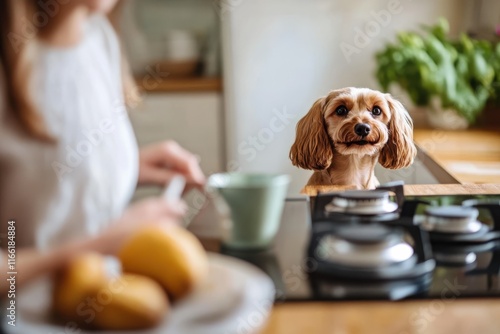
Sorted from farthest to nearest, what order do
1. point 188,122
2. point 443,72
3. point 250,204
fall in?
1. point 443,72
2. point 188,122
3. point 250,204

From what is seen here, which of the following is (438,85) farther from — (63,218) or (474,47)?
(63,218)

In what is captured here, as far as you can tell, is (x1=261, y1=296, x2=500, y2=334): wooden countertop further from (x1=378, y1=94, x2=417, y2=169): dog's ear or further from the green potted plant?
the green potted plant

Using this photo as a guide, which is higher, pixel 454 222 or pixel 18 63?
pixel 18 63

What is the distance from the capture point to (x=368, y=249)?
19.5 inches

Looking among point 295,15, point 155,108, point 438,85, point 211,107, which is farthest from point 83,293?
point 438,85

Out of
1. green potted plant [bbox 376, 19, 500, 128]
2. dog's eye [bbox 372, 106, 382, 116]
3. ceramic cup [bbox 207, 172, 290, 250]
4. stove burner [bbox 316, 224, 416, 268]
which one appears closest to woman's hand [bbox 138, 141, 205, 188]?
ceramic cup [bbox 207, 172, 290, 250]

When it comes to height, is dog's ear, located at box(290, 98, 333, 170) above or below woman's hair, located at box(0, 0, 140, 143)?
below

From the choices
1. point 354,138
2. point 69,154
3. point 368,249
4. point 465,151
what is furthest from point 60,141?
point 465,151

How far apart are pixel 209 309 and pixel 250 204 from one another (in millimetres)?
105

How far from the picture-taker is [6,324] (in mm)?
406

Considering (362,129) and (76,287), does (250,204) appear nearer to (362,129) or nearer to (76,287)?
(76,287)

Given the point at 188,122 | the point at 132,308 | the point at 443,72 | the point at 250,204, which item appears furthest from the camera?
the point at 443,72

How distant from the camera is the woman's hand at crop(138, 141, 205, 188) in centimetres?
55

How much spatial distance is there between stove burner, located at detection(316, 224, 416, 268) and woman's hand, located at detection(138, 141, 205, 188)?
0.42 feet
